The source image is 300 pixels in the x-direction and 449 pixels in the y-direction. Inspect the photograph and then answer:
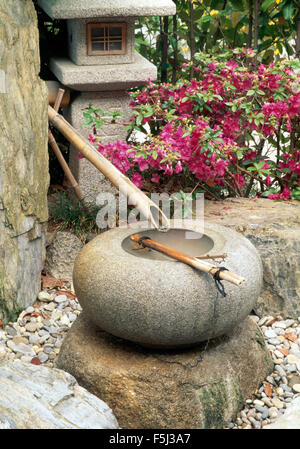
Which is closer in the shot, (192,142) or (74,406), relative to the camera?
(74,406)

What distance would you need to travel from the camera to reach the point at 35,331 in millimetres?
3578

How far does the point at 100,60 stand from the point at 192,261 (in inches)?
78.1

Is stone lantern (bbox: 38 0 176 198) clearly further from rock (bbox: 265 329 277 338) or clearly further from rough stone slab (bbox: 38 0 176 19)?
rock (bbox: 265 329 277 338)

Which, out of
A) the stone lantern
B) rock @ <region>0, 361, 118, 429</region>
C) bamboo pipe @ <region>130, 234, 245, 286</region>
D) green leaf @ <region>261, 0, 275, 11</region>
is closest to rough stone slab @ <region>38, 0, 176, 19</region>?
the stone lantern

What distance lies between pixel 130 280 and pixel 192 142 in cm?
145

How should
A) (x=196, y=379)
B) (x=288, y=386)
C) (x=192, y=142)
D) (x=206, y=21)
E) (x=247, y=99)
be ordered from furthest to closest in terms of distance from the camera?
(x=206, y=21) → (x=247, y=99) → (x=192, y=142) → (x=288, y=386) → (x=196, y=379)

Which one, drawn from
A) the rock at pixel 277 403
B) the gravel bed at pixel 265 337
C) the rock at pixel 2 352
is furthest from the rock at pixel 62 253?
the rock at pixel 277 403

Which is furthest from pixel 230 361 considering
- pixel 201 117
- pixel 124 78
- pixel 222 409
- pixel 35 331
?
pixel 124 78

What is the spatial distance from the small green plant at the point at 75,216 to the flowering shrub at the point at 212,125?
1.23ft

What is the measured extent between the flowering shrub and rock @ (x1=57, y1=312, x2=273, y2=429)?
1220 millimetres

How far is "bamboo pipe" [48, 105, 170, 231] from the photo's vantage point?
10.1 ft

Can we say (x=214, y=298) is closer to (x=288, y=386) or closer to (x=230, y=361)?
(x=230, y=361)

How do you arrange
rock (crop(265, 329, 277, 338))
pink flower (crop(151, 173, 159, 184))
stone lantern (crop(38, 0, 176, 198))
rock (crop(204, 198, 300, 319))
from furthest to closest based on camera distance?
pink flower (crop(151, 173, 159, 184))
stone lantern (crop(38, 0, 176, 198))
rock (crop(204, 198, 300, 319))
rock (crop(265, 329, 277, 338))

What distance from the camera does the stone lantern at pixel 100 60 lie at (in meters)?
3.79
